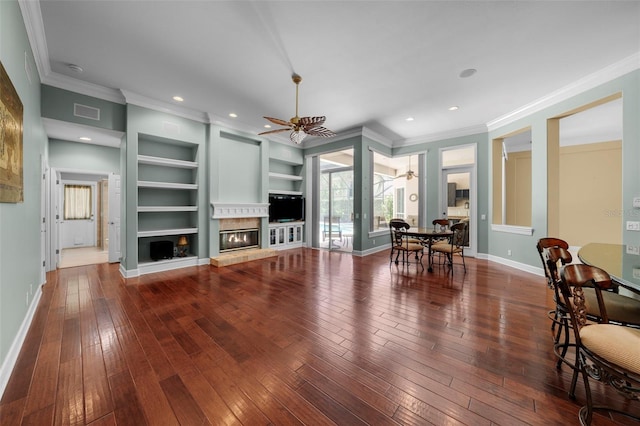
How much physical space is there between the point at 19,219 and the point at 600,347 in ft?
15.1

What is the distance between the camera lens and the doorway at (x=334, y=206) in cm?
689

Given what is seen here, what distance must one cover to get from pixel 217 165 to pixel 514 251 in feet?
21.8

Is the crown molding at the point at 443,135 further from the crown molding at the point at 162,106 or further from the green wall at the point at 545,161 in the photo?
the crown molding at the point at 162,106

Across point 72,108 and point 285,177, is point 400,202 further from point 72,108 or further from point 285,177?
point 72,108

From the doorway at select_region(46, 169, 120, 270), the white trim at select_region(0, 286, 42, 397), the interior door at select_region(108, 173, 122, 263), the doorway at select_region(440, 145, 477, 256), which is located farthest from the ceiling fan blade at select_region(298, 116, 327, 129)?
the doorway at select_region(46, 169, 120, 270)

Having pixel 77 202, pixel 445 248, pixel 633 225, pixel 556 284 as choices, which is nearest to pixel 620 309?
pixel 556 284

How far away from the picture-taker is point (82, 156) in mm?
5398

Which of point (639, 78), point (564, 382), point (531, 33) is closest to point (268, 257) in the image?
point (564, 382)

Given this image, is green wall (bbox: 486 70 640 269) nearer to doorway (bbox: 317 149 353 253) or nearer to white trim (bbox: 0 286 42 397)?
doorway (bbox: 317 149 353 253)

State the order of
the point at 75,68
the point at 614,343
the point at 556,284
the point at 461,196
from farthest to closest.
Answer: the point at 461,196
the point at 75,68
the point at 556,284
the point at 614,343

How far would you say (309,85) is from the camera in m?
3.96

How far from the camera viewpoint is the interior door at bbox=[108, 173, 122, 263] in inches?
215

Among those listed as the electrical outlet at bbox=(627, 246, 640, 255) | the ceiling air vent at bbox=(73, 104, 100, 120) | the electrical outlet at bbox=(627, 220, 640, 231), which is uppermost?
the ceiling air vent at bbox=(73, 104, 100, 120)

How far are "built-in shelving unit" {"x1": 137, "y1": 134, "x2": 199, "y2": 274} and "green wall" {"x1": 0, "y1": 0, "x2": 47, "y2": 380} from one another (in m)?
1.49
